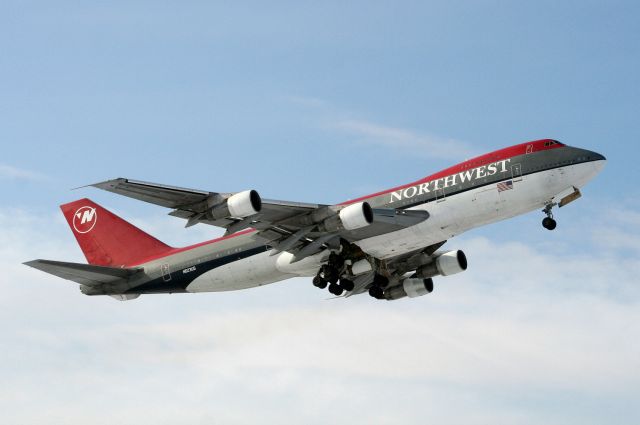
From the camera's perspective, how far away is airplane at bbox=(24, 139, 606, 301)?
45156 mm

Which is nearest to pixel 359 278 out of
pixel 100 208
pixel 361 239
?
pixel 361 239

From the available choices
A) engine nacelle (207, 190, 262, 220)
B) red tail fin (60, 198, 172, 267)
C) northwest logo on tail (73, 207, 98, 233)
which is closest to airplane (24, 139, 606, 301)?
engine nacelle (207, 190, 262, 220)

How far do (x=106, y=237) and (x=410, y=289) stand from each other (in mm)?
18354

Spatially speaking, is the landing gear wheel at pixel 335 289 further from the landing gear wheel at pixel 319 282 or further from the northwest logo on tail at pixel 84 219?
the northwest logo on tail at pixel 84 219

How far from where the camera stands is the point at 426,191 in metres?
47.2

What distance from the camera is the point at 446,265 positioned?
173 feet

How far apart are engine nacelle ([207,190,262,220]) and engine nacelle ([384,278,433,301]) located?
1340 cm

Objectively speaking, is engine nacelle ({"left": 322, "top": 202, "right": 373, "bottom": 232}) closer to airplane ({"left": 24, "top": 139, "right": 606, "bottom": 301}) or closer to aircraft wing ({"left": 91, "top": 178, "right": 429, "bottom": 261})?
airplane ({"left": 24, "top": 139, "right": 606, "bottom": 301})

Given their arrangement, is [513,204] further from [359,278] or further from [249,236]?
[249,236]

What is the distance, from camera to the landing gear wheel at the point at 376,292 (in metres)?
52.5

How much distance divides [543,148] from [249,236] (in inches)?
611

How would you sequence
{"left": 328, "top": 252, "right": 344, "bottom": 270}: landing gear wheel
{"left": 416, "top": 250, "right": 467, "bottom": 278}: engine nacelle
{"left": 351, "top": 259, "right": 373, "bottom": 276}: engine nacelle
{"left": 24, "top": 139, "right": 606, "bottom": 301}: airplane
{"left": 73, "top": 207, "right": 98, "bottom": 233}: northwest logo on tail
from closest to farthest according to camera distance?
{"left": 24, "top": 139, "right": 606, "bottom": 301}: airplane, {"left": 328, "top": 252, "right": 344, "bottom": 270}: landing gear wheel, {"left": 351, "top": 259, "right": 373, "bottom": 276}: engine nacelle, {"left": 416, "top": 250, "right": 467, "bottom": 278}: engine nacelle, {"left": 73, "top": 207, "right": 98, "bottom": 233}: northwest logo on tail

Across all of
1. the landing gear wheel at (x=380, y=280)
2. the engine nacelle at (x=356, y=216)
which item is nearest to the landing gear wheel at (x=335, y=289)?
the landing gear wheel at (x=380, y=280)

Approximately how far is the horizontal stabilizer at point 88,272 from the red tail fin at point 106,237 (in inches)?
65.1
